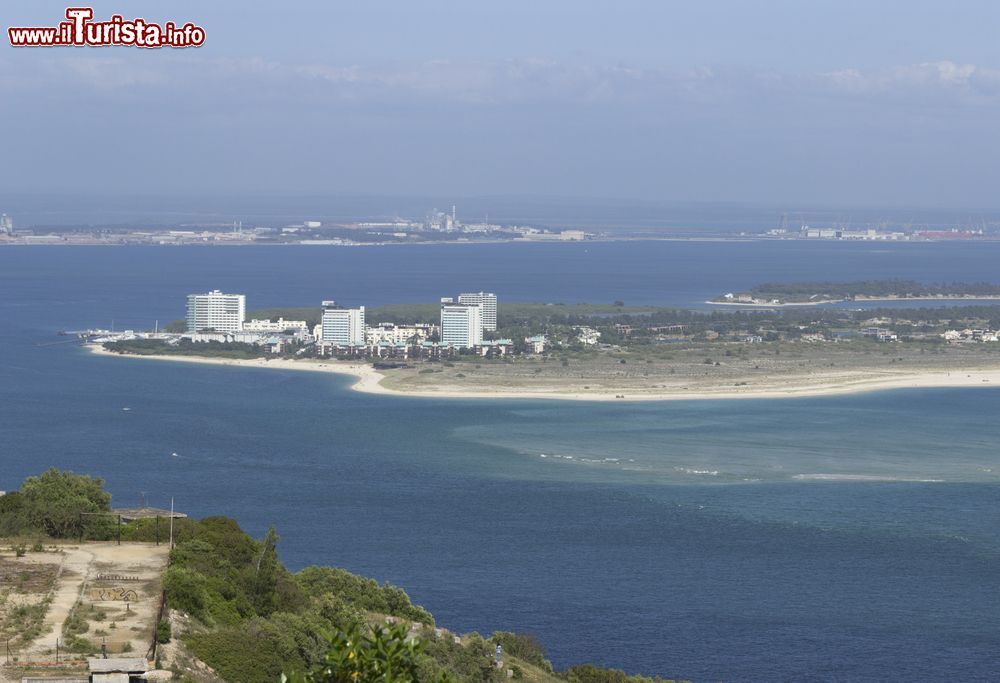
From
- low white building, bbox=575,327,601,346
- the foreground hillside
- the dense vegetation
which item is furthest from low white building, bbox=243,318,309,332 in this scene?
the dense vegetation

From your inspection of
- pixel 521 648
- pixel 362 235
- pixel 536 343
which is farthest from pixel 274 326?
pixel 362 235

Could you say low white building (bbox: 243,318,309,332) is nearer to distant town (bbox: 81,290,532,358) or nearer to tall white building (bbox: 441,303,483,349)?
distant town (bbox: 81,290,532,358)

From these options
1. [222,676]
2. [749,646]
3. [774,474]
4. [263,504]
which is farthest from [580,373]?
[222,676]

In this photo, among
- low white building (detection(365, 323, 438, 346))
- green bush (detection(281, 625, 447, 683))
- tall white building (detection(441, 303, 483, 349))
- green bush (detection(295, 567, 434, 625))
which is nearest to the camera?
green bush (detection(281, 625, 447, 683))

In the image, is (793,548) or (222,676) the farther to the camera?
(793,548)

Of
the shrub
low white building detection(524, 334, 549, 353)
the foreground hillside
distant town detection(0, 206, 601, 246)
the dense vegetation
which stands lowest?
the shrub

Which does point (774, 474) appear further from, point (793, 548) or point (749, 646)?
point (749, 646)

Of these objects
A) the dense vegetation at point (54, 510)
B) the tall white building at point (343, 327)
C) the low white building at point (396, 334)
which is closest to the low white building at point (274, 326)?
the low white building at point (396, 334)
